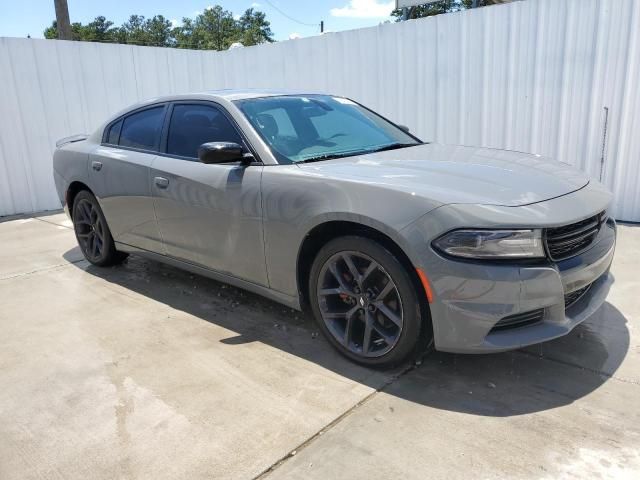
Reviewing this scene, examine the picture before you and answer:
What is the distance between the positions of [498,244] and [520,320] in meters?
0.41

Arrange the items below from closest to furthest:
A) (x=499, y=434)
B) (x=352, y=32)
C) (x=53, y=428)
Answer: (x=499, y=434), (x=53, y=428), (x=352, y=32)

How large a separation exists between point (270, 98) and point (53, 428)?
2.54 metres

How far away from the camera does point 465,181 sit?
2.78 m

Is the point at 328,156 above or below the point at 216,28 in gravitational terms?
below

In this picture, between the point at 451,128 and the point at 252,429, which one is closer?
the point at 252,429

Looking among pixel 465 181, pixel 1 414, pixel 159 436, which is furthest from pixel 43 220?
pixel 465 181

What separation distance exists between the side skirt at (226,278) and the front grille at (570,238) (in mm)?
1501

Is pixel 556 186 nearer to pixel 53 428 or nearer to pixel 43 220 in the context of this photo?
pixel 53 428

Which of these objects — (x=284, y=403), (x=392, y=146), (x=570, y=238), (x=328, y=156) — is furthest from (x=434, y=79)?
(x=284, y=403)

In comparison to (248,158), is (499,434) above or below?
below

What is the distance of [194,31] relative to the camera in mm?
56469

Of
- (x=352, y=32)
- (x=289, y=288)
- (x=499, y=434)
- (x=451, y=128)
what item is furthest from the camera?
(x=352, y=32)

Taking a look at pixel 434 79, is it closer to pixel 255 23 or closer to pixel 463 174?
pixel 463 174

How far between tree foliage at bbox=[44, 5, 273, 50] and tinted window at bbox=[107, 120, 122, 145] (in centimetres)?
4326
